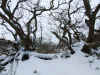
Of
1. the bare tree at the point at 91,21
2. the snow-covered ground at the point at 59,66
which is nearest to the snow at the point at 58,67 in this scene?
the snow-covered ground at the point at 59,66

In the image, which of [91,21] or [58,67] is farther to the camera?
[91,21]

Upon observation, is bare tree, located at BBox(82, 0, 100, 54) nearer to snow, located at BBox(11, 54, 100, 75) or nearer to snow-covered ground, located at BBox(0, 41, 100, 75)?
snow-covered ground, located at BBox(0, 41, 100, 75)

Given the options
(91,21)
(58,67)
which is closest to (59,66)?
(58,67)

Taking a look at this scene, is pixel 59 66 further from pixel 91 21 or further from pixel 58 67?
pixel 91 21

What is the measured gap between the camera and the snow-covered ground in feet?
12.8

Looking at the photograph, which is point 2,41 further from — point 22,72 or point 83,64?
point 83,64

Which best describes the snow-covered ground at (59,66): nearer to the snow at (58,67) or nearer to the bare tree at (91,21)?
the snow at (58,67)

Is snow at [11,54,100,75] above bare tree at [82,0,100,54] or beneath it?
beneath

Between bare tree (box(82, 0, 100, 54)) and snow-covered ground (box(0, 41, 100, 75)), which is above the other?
bare tree (box(82, 0, 100, 54))

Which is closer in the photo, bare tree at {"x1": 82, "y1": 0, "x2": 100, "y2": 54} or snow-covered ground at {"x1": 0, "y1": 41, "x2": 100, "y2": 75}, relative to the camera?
snow-covered ground at {"x1": 0, "y1": 41, "x2": 100, "y2": 75}

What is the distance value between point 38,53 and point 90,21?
2482 mm

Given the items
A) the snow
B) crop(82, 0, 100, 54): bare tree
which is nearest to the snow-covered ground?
the snow

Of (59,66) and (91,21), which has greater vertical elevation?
(91,21)

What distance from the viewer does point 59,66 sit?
4.26 m
